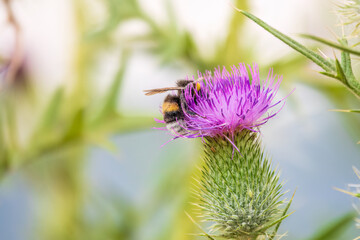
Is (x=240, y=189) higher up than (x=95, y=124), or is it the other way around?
(x=95, y=124)

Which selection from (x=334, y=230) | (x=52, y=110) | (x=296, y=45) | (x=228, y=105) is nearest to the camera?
(x=296, y=45)

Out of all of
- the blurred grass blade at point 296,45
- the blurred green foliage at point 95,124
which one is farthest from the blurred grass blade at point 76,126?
the blurred grass blade at point 296,45

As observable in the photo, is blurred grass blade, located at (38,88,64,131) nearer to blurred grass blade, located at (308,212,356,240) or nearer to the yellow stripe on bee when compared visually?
the yellow stripe on bee

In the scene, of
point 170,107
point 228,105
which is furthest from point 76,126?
point 228,105

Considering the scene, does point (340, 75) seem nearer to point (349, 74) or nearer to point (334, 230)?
point (349, 74)

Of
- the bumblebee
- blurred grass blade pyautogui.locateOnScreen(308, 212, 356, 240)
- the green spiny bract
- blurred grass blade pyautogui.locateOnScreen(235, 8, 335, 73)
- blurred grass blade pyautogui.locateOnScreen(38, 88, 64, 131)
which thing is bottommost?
blurred grass blade pyautogui.locateOnScreen(308, 212, 356, 240)

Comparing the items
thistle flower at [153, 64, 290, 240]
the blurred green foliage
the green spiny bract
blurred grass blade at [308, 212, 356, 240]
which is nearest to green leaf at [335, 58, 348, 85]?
thistle flower at [153, 64, 290, 240]

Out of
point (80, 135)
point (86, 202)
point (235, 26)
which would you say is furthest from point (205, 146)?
point (86, 202)
